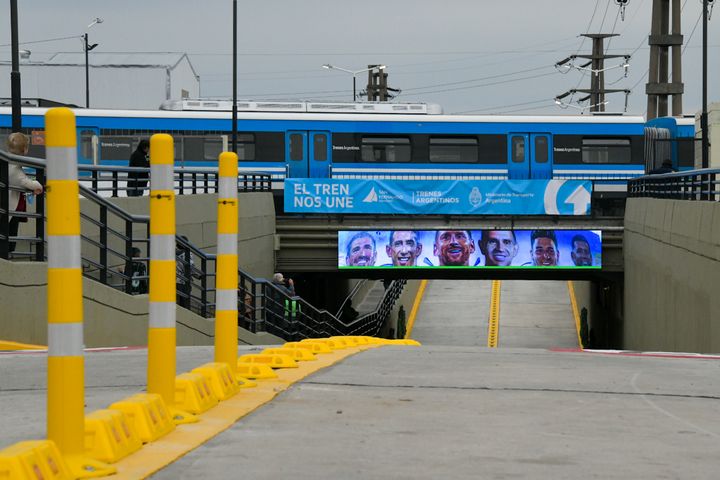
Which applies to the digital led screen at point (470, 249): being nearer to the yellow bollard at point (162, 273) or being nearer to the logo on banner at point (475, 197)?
the logo on banner at point (475, 197)

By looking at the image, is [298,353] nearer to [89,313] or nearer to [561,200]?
[89,313]

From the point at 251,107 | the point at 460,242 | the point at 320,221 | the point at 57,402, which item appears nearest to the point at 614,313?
the point at 460,242

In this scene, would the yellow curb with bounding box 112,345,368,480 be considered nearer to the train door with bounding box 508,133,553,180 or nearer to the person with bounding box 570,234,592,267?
the person with bounding box 570,234,592,267

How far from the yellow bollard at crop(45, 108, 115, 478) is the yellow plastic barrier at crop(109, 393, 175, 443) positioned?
824mm

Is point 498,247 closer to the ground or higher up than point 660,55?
closer to the ground

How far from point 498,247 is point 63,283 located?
3127 cm

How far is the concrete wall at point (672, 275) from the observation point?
70.0 feet

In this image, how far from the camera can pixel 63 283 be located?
5.39 metres

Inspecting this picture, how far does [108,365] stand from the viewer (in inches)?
408

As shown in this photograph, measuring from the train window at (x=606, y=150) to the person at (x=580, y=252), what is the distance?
4.03 metres

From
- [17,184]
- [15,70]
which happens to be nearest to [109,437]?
[17,184]

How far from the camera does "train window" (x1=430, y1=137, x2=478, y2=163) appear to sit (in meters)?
38.9

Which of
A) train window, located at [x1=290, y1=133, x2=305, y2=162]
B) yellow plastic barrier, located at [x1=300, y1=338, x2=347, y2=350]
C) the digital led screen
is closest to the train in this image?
train window, located at [x1=290, y1=133, x2=305, y2=162]

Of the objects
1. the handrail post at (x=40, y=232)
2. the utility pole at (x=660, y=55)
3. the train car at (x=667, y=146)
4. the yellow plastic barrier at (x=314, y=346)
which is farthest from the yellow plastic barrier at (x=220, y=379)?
the utility pole at (x=660, y=55)
